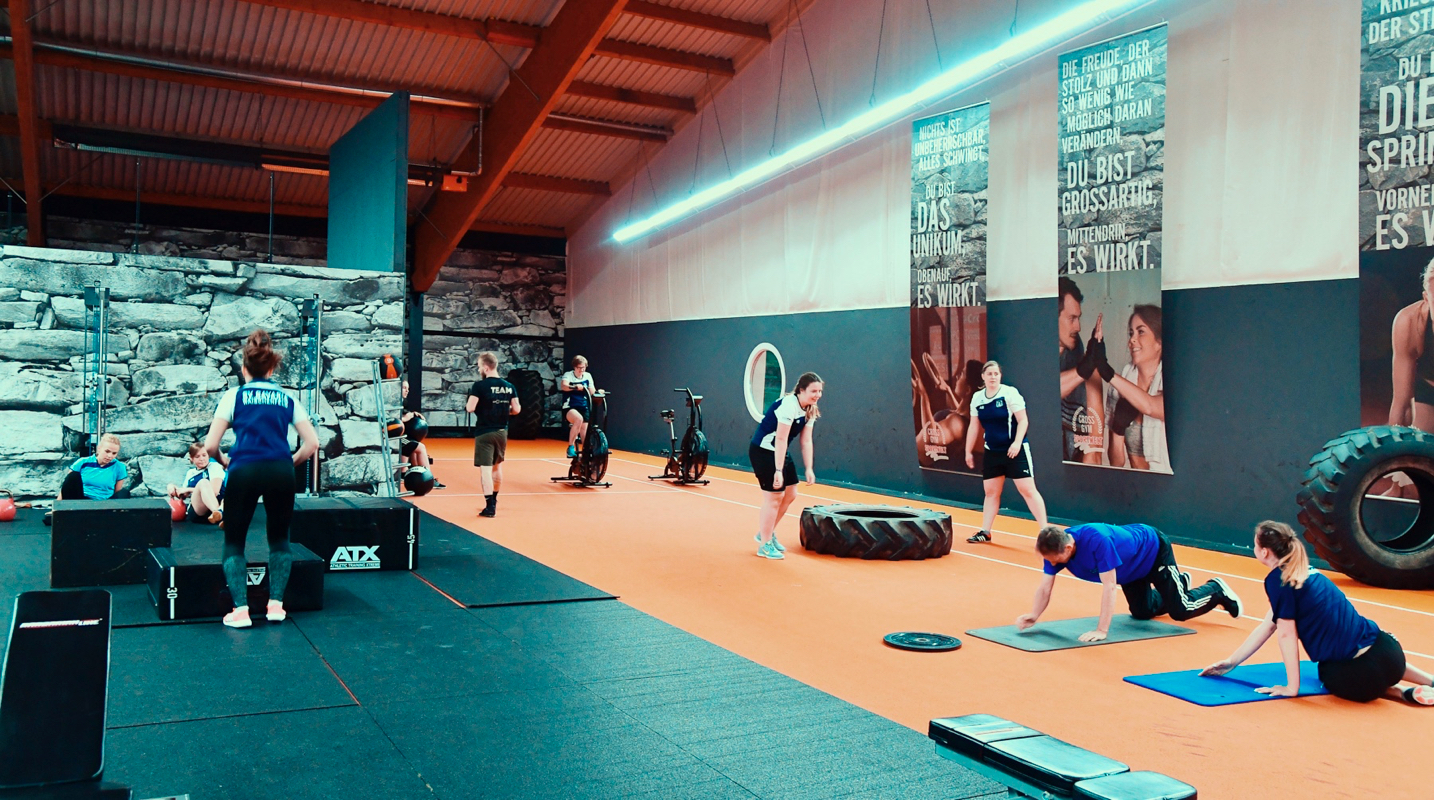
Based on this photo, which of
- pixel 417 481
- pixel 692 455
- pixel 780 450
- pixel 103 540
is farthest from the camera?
pixel 692 455

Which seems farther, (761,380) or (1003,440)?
(761,380)

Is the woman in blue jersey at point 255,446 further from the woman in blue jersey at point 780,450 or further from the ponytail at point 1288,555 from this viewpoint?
the ponytail at point 1288,555

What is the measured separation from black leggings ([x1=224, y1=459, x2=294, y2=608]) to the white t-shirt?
6.44 metres

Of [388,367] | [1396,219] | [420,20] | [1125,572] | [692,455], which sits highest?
[420,20]

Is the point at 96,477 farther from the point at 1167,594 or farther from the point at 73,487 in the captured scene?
the point at 1167,594

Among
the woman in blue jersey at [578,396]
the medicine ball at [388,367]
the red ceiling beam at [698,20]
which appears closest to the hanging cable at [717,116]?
the red ceiling beam at [698,20]

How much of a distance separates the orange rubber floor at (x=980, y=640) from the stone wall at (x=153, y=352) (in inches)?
74.6

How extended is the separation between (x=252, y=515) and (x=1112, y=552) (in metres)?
3.99

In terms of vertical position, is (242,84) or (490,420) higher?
(242,84)

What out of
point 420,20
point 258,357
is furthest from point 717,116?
point 258,357

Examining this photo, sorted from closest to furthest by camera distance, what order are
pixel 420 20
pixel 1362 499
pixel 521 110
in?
1. pixel 1362 499
2. pixel 420 20
3. pixel 521 110

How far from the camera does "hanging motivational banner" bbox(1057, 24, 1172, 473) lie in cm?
795

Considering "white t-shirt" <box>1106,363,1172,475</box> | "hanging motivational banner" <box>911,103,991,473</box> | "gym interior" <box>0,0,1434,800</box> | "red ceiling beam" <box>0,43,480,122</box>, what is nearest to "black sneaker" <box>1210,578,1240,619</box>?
"gym interior" <box>0,0,1434,800</box>

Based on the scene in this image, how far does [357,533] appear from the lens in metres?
6.24
